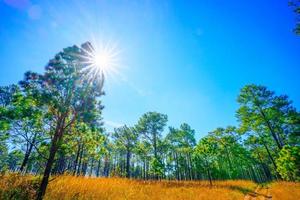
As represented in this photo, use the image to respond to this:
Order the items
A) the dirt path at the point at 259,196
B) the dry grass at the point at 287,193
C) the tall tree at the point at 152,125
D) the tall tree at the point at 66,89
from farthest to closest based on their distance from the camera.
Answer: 1. the tall tree at the point at 152,125
2. the dirt path at the point at 259,196
3. the dry grass at the point at 287,193
4. the tall tree at the point at 66,89

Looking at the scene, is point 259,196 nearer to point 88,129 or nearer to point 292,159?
point 292,159

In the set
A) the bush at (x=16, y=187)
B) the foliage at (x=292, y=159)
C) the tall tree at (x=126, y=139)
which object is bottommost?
the bush at (x=16, y=187)

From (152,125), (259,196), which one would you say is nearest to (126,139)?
(152,125)

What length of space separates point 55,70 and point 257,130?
2808cm

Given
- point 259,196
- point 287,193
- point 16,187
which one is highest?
point 16,187

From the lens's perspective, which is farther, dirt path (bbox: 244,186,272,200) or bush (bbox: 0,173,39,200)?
dirt path (bbox: 244,186,272,200)

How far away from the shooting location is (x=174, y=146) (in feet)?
125

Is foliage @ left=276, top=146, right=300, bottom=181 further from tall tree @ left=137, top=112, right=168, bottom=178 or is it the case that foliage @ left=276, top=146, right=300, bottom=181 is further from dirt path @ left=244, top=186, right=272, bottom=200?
tall tree @ left=137, top=112, right=168, bottom=178

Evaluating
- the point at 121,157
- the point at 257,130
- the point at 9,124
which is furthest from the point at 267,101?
the point at 121,157

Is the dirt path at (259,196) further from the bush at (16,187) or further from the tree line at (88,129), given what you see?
the bush at (16,187)

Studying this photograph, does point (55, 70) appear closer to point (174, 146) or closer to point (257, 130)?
point (257, 130)

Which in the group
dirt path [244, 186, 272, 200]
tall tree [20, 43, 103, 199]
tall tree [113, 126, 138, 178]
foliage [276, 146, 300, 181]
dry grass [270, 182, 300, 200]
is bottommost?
dirt path [244, 186, 272, 200]

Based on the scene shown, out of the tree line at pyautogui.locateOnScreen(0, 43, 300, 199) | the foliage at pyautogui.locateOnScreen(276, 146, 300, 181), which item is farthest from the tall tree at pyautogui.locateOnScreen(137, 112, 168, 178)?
the foliage at pyautogui.locateOnScreen(276, 146, 300, 181)

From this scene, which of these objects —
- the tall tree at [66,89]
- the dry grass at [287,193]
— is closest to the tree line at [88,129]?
the tall tree at [66,89]
